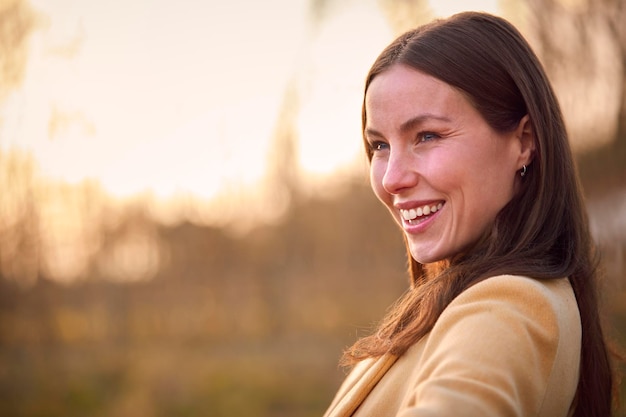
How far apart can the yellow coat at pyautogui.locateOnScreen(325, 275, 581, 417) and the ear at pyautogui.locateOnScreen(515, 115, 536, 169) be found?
0.30 m

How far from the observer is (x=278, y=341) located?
287 inches

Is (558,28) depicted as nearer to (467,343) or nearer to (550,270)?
(550,270)

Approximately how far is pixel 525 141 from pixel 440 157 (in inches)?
8.3

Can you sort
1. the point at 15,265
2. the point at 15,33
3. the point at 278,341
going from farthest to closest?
the point at 278,341 → the point at 15,265 → the point at 15,33

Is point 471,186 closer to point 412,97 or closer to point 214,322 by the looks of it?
point 412,97

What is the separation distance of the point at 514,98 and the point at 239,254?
20.4 feet

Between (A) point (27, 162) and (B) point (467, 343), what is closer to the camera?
(B) point (467, 343)

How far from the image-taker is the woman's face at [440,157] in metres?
1.38

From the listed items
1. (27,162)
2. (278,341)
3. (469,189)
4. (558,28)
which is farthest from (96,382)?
(469,189)

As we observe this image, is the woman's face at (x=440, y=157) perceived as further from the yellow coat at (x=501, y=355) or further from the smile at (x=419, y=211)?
the yellow coat at (x=501, y=355)

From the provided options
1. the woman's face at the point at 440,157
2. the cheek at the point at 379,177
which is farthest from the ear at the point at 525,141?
the cheek at the point at 379,177

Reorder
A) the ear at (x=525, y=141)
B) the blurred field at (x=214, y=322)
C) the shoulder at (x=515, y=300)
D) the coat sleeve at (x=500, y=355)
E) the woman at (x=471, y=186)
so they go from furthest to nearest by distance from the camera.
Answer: the blurred field at (x=214, y=322)
the ear at (x=525, y=141)
the woman at (x=471, y=186)
the shoulder at (x=515, y=300)
the coat sleeve at (x=500, y=355)

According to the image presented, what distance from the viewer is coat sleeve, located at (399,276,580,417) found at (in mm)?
995

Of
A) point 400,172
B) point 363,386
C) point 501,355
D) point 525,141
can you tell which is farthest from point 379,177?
point 501,355
